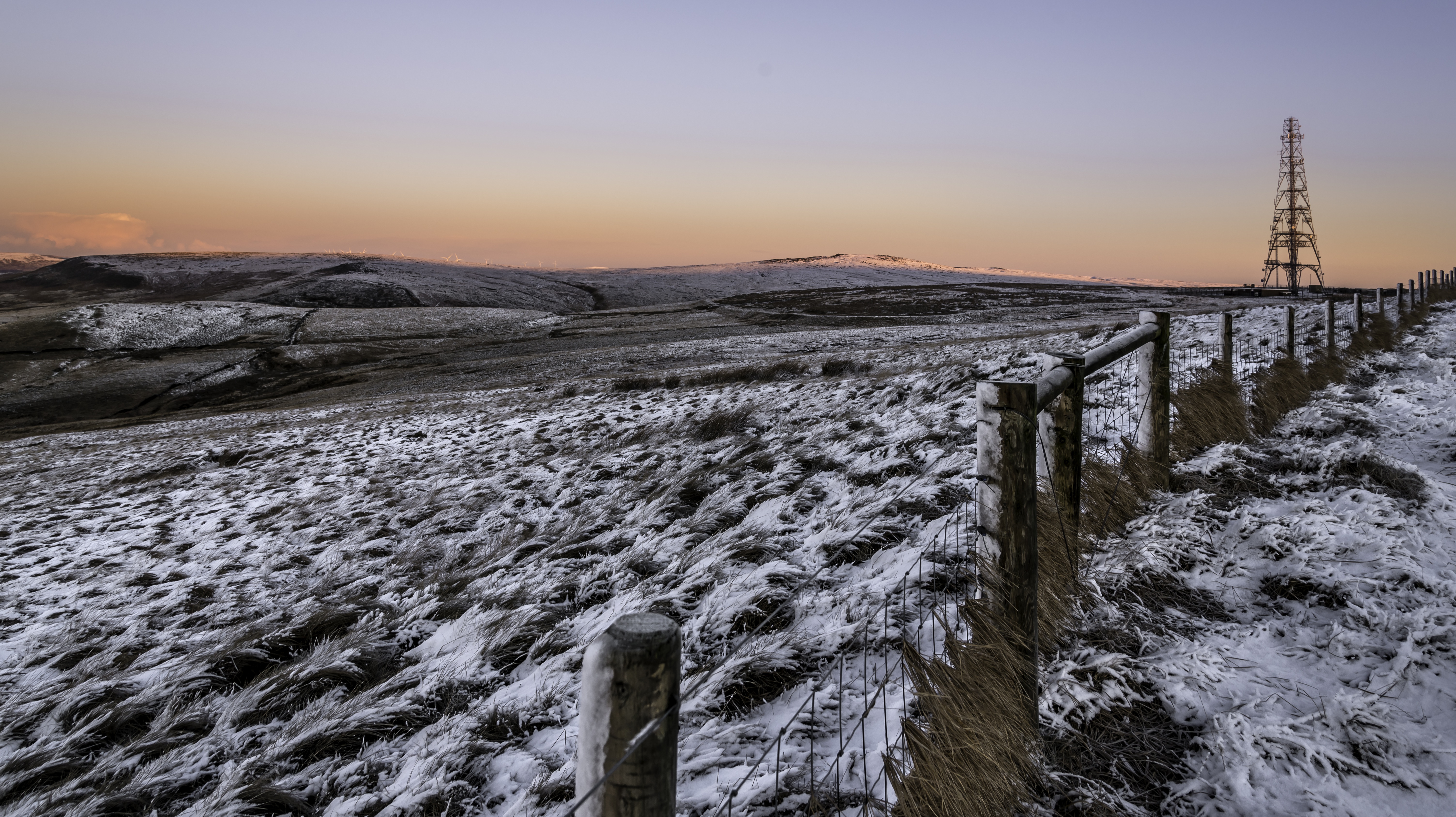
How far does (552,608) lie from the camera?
16.5ft

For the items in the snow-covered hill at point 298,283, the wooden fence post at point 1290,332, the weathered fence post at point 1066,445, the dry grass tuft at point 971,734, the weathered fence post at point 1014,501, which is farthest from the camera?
the snow-covered hill at point 298,283

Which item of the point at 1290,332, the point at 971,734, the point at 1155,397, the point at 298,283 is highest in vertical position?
the point at 298,283

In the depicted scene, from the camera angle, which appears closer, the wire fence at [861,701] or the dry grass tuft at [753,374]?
the wire fence at [861,701]

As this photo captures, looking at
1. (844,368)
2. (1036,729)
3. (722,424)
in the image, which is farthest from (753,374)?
(1036,729)

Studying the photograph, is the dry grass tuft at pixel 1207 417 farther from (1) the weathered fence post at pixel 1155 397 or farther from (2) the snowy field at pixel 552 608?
(1) the weathered fence post at pixel 1155 397

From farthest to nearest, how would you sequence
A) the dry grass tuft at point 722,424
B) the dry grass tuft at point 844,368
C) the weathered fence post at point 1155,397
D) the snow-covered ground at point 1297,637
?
1. the dry grass tuft at point 844,368
2. the dry grass tuft at point 722,424
3. the weathered fence post at point 1155,397
4. the snow-covered ground at point 1297,637

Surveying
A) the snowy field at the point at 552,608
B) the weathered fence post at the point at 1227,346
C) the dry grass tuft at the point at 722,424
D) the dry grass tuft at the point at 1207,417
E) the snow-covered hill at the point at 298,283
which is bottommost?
the snowy field at the point at 552,608

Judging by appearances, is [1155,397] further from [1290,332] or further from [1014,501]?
[1290,332]

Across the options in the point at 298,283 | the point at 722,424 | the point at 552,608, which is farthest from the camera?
the point at 298,283

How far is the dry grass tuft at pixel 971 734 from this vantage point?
241 centimetres

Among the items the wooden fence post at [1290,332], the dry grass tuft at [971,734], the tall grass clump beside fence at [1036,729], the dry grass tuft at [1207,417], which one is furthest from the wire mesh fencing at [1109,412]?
the wooden fence post at [1290,332]

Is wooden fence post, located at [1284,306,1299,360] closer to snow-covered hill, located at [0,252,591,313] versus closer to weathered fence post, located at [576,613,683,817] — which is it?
weathered fence post, located at [576,613,683,817]

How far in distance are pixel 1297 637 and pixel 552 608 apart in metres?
4.45

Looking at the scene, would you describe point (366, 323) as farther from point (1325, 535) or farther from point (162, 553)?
point (1325, 535)
